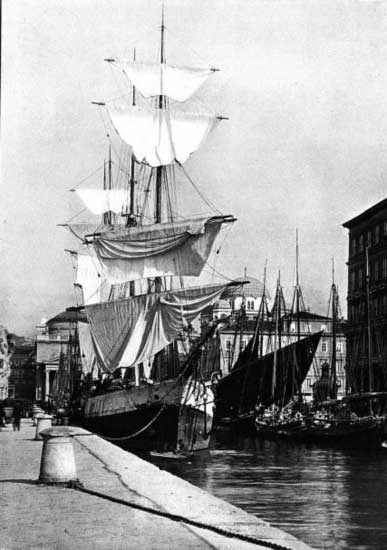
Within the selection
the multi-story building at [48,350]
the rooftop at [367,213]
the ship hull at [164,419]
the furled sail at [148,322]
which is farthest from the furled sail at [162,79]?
the multi-story building at [48,350]

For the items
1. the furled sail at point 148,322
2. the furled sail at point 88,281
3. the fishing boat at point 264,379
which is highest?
the furled sail at point 88,281

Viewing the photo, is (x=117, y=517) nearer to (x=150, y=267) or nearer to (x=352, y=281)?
(x=150, y=267)

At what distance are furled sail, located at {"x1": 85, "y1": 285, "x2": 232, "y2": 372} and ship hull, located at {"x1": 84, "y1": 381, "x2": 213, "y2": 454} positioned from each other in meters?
2.39

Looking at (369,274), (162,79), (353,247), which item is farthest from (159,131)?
(353,247)

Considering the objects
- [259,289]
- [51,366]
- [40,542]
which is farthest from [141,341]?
[51,366]

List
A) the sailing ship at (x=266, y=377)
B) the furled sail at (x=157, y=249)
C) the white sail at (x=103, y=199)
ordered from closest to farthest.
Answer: the furled sail at (x=157, y=249) < the sailing ship at (x=266, y=377) < the white sail at (x=103, y=199)

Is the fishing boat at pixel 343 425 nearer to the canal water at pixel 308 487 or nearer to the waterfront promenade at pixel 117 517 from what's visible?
the canal water at pixel 308 487

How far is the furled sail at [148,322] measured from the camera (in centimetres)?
4694

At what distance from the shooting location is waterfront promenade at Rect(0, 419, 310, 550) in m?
8.64

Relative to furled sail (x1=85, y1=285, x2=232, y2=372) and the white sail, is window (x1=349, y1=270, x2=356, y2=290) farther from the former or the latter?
furled sail (x1=85, y1=285, x2=232, y2=372)

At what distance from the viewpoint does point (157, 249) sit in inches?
1998

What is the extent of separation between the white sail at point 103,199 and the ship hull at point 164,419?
26036 millimetres

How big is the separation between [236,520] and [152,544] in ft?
7.26

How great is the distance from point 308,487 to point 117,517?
13735mm
